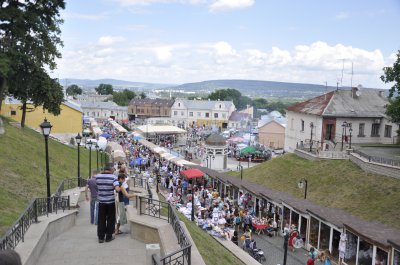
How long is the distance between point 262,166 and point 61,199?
86.9 feet

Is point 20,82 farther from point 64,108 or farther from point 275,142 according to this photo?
point 275,142

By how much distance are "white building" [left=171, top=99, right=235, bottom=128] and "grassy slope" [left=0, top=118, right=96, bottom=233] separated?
279 feet

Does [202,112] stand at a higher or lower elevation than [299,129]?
lower

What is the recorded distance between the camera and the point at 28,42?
27.6 m

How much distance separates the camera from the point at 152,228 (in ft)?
32.7

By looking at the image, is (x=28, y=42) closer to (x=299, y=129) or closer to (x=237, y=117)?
(x=299, y=129)

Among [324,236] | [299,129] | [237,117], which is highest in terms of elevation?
[299,129]

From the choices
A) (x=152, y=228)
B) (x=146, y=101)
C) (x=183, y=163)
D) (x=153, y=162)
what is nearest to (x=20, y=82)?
(x=183, y=163)

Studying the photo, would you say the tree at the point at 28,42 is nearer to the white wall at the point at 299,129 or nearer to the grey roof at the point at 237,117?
the white wall at the point at 299,129

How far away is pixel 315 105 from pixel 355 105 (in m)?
4.31

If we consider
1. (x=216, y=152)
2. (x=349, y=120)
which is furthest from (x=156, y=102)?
(x=349, y=120)

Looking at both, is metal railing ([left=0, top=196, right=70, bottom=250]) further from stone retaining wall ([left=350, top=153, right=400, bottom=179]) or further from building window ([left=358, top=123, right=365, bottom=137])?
building window ([left=358, top=123, right=365, bottom=137])

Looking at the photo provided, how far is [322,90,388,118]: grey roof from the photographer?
43.7 metres

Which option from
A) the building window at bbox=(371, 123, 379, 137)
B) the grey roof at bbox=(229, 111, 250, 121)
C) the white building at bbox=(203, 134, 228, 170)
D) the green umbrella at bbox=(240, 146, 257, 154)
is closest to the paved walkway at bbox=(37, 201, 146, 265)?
the white building at bbox=(203, 134, 228, 170)
